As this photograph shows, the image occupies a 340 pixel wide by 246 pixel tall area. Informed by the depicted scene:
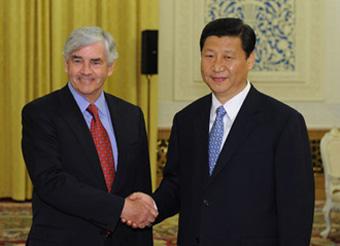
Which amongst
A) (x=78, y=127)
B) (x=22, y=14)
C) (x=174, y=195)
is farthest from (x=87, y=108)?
(x=22, y=14)

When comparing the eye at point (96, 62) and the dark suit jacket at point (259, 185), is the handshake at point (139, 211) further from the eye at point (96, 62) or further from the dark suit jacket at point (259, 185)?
the eye at point (96, 62)

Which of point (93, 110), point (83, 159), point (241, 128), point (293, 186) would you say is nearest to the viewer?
point (293, 186)

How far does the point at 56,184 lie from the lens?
9.12 feet

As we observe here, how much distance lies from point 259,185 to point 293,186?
0.13m

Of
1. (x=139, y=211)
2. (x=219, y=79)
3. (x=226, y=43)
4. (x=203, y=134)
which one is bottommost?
(x=139, y=211)

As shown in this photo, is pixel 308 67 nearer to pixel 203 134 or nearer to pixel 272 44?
pixel 272 44

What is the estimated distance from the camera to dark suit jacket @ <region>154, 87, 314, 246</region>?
2.61 metres

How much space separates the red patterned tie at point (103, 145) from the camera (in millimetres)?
2922

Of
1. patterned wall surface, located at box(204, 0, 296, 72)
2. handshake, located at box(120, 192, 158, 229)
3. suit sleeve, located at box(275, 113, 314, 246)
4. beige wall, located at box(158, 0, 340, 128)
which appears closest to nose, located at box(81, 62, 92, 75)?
handshake, located at box(120, 192, 158, 229)

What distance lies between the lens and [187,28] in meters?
8.20

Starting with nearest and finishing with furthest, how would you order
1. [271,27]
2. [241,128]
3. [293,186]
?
[293,186]
[241,128]
[271,27]

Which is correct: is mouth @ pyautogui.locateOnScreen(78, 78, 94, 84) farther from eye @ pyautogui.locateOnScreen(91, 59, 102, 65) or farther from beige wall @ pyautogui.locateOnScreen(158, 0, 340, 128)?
beige wall @ pyautogui.locateOnScreen(158, 0, 340, 128)

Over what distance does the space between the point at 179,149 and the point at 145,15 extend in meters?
5.20

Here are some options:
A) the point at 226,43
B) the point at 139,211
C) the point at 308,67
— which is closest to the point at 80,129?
the point at 139,211
